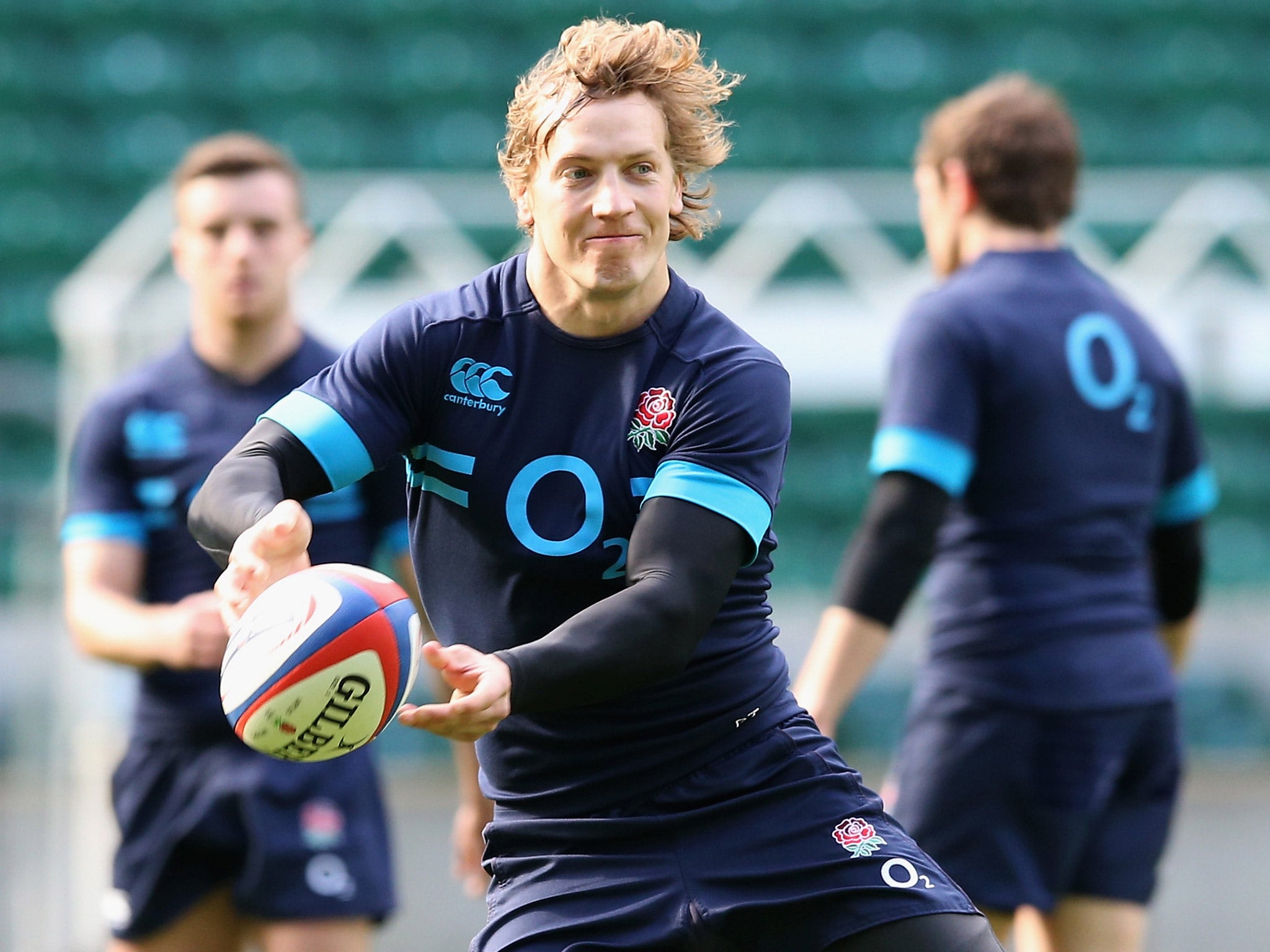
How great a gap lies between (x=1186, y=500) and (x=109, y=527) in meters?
2.66

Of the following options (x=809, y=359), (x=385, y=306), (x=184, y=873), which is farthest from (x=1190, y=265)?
(x=184, y=873)

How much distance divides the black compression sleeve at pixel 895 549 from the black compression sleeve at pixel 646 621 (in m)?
1.19

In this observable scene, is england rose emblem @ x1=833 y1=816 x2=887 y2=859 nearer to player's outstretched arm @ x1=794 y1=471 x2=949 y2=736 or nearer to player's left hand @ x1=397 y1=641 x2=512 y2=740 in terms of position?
player's left hand @ x1=397 y1=641 x2=512 y2=740

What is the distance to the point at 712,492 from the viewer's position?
2.58 metres

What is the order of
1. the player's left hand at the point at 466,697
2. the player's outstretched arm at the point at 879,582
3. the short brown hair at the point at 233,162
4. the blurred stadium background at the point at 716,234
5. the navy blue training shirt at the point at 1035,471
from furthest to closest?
the blurred stadium background at the point at 716,234, the short brown hair at the point at 233,162, the navy blue training shirt at the point at 1035,471, the player's outstretched arm at the point at 879,582, the player's left hand at the point at 466,697

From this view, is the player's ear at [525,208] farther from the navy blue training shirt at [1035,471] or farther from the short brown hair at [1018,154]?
the short brown hair at [1018,154]

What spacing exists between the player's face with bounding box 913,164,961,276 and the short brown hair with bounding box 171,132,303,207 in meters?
1.66

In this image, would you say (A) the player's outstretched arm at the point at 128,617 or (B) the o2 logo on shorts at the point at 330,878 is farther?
(B) the o2 logo on shorts at the point at 330,878

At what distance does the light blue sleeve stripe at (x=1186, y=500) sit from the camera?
4.22 meters

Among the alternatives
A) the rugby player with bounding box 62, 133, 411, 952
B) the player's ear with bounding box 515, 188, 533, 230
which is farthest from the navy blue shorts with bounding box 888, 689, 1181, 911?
the player's ear with bounding box 515, 188, 533, 230

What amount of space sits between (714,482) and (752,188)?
24.2 feet

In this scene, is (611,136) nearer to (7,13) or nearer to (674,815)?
(674,815)

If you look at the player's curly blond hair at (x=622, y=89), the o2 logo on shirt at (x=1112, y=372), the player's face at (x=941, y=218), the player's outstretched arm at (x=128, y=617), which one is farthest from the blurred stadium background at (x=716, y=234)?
the player's curly blond hair at (x=622, y=89)

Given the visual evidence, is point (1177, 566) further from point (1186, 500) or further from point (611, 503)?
point (611, 503)
